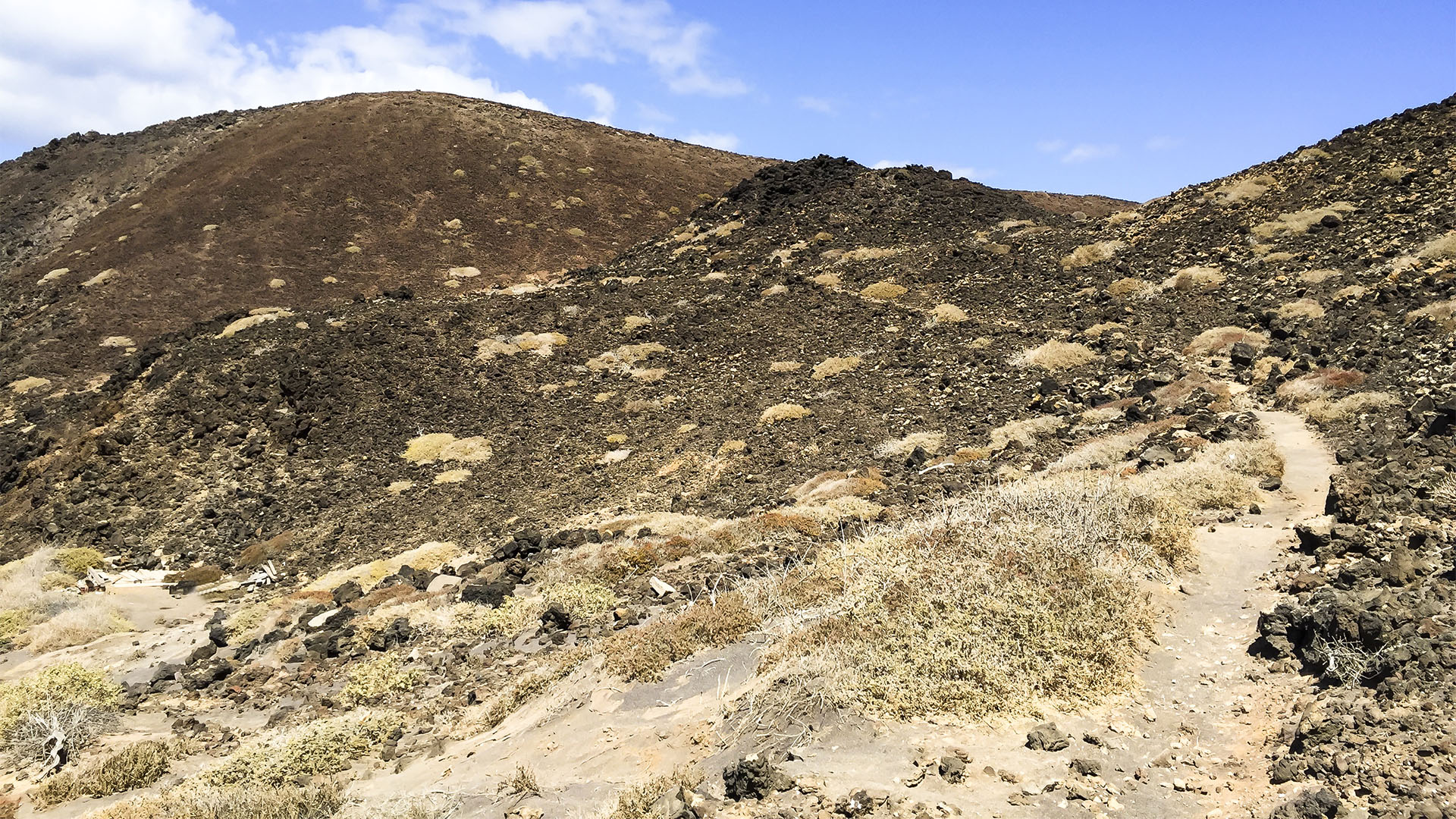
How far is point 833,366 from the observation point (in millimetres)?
26859

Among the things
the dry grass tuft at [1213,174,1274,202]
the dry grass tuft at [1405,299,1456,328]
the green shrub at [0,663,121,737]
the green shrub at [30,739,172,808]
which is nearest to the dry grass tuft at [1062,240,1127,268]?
the dry grass tuft at [1213,174,1274,202]

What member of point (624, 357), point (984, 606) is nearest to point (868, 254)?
point (624, 357)

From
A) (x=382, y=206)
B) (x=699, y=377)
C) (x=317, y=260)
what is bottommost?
(x=699, y=377)

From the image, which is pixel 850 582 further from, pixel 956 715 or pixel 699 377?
pixel 699 377

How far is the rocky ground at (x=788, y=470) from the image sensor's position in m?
7.73

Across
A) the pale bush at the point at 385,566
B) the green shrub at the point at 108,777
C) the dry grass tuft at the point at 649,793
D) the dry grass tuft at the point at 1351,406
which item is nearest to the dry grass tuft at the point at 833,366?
the pale bush at the point at 385,566

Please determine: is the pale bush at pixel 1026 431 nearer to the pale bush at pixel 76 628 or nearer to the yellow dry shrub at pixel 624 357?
the yellow dry shrub at pixel 624 357

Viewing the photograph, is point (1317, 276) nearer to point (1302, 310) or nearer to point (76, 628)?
point (1302, 310)

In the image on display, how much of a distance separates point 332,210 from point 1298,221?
51231mm

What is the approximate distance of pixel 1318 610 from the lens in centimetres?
827

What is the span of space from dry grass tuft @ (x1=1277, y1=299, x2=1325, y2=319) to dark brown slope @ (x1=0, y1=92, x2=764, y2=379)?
120 ft

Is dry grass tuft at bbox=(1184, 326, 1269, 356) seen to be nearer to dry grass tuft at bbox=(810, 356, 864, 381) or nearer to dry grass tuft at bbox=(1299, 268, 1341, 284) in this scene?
dry grass tuft at bbox=(1299, 268, 1341, 284)

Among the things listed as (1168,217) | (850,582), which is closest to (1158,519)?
(850,582)

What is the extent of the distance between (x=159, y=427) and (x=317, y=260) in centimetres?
2392
